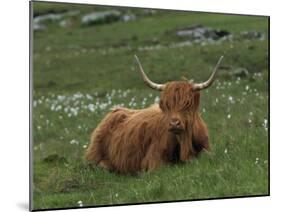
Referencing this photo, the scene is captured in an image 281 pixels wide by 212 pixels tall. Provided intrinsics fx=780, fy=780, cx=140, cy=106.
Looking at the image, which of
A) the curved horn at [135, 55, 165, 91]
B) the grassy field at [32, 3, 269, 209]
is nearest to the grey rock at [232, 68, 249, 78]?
the grassy field at [32, 3, 269, 209]

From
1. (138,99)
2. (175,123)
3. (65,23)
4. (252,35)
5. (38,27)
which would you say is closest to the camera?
(38,27)

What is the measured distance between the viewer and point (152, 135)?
7.61m

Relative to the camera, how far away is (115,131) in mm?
7684

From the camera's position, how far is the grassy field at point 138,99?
7.33 m

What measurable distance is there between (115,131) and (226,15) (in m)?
1.69

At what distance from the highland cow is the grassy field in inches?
3.3

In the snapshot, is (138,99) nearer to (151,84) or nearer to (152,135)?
(151,84)

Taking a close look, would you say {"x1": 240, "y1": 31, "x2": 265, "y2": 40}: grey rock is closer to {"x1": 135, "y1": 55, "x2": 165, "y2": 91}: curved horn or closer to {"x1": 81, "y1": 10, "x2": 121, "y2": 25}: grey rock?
{"x1": 135, "y1": 55, "x2": 165, "y2": 91}: curved horn

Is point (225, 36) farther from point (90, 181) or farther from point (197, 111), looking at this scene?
point (90, 181)

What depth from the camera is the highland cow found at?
7520mm

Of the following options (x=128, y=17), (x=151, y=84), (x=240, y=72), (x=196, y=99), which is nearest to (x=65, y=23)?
(x=128, y=17)

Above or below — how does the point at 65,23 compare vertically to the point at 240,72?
above

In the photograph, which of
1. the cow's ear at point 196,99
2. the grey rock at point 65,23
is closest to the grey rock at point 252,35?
the cow's ear at point 196,99

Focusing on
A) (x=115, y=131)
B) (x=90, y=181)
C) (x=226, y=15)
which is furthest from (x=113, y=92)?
(x=226, y=15)
